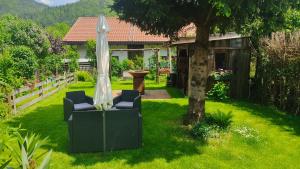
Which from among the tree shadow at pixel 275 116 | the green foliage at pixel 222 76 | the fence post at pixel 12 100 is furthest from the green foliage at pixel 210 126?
the fence post at pixel 12 100

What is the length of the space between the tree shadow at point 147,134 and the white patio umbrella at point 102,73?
1.25m

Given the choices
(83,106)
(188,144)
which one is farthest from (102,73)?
(188,144)

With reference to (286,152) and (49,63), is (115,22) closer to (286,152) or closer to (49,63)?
(49,63)

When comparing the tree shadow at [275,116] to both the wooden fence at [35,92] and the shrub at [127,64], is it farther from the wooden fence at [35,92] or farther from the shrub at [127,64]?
the shrub at [127,64]

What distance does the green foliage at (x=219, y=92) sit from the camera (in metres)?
13.4

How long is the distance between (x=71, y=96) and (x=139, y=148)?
12.7 feet

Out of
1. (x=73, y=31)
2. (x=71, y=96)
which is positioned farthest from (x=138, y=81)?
(x=73, y=31)

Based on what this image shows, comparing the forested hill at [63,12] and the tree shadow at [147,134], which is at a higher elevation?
the forested hill at [63,12]

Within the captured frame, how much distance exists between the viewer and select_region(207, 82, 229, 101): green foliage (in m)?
13.4

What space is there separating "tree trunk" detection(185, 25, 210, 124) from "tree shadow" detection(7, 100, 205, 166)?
2.30 feet

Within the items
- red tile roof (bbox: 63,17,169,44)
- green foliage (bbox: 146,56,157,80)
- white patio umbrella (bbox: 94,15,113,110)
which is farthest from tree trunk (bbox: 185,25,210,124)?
red tile roof (bbox: 63,17,169,44)

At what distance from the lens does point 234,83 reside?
44.8 feet

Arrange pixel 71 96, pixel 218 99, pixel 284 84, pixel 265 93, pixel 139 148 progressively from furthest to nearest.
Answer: pixel 218 99 → pixel 265 93 → pixel 284 84 → pixel 71 96 → pixel 139 148

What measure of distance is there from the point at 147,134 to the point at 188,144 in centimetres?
134
